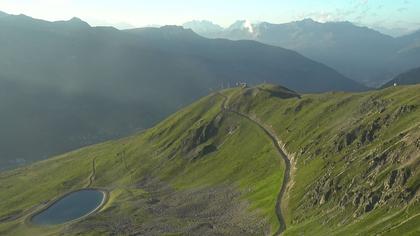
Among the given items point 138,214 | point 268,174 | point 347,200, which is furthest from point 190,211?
point 347,200

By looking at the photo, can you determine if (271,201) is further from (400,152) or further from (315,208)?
(400,152)

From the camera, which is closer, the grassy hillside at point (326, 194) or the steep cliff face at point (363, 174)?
the steep cliff face at point (363, 174)

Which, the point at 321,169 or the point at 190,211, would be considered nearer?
the point at 321,169

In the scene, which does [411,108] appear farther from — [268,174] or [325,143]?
[268,174]

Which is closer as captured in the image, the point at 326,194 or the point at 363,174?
the point at 363,174

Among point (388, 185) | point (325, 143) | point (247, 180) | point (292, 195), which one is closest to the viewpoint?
point (388, 185)

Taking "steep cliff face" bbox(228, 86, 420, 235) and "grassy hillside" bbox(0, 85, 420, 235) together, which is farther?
"grassy hillside" bbox(0, 85, 420, 235)

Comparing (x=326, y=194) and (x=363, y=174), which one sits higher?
(x=363, y=174)

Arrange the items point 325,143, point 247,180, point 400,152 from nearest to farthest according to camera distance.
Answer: point 400,152 < point 325,143 < point 247,180

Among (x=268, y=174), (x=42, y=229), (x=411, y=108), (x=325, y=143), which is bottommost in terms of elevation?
(x=42, y=229)

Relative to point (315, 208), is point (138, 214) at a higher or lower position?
lower
